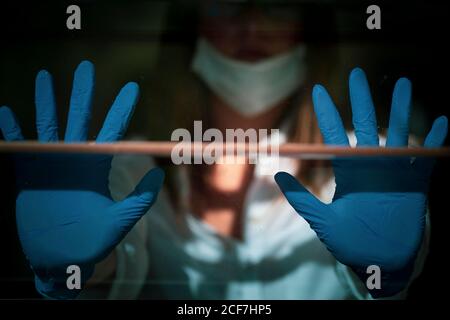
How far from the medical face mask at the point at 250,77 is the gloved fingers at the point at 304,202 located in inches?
20.7

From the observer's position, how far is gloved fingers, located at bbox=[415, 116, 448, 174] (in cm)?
86

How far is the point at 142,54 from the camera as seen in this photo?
124 centimetres

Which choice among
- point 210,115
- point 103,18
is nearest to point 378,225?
point 210,115

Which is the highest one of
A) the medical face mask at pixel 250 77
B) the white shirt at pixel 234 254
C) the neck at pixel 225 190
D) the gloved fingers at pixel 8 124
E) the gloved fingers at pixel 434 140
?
the medical face mask at pixel 250 77

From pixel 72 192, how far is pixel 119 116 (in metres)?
0.15

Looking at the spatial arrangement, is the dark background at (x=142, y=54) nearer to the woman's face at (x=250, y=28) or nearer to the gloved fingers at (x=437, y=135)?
the woman's face at (x=250, y=28)

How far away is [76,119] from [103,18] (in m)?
0.43

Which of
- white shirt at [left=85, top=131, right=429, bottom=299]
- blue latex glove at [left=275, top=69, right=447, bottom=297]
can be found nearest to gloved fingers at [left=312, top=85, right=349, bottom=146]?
blue latex glove at [left=275, top=69, right=447, bottom=297]

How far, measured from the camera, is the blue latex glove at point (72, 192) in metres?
0.83

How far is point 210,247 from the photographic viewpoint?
1333 mm

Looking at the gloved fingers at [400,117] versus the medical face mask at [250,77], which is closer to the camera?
the gloved fingers at [400,117]

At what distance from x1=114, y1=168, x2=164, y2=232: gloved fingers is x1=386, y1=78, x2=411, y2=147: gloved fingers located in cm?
39

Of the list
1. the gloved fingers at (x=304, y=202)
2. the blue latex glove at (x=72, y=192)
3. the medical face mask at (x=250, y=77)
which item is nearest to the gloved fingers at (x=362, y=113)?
the gloved fingers at (x=304, y=202)

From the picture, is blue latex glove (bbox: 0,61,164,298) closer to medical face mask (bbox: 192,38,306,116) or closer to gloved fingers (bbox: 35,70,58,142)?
gloved fingers (bbox: 35,70,58,142)
